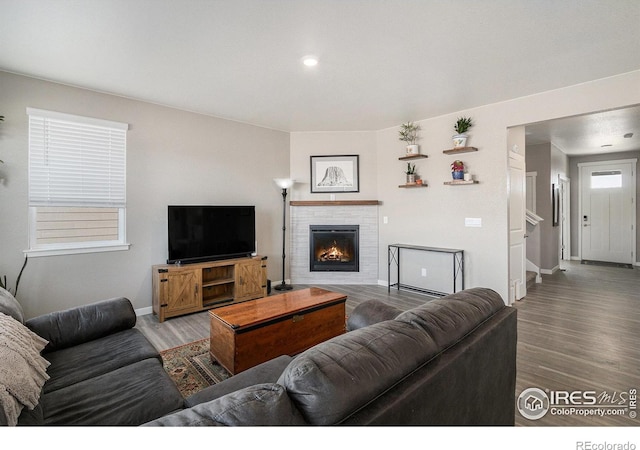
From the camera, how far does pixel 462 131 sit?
4188 millimetres

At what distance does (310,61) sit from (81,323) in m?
2.66

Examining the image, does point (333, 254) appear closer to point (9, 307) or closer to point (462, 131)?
point (462, 131)

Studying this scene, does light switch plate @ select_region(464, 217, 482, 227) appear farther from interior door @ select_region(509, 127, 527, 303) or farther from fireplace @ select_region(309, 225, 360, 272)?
fireplace @ select_region(309, 225, 360, 272)

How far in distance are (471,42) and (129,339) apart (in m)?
3.31

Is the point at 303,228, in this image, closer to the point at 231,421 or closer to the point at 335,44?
the point at 335,44

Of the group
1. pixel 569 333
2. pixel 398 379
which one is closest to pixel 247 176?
pixel 398 379

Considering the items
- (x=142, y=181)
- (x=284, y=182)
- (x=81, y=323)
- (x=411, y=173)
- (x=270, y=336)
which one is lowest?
(x=270, y=336)

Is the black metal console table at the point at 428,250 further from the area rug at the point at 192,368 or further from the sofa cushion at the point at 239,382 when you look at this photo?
the sofa cushion at the point at 239,382

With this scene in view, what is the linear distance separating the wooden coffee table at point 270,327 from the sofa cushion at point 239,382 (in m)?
0.69

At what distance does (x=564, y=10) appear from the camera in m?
2.10

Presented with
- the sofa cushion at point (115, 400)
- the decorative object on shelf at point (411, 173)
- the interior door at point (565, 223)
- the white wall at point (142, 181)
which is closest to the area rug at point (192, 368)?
the sofa cushion at point (115, 400)

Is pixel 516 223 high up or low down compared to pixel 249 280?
up

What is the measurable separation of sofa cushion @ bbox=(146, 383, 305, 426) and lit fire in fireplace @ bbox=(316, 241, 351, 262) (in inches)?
181
